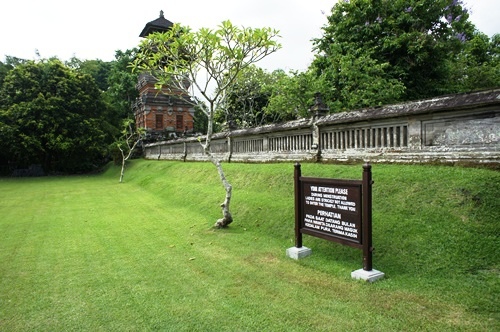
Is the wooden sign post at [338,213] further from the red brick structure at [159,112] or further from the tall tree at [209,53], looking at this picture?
the red brick structure at [159,112]

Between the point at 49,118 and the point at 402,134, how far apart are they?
2448 cm

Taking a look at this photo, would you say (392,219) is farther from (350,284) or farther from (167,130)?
(167,130)

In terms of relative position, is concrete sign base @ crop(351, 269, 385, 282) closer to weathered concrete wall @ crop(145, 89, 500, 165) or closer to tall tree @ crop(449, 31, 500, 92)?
weathered concrete wall @ crop(145, 89, 500, 165)

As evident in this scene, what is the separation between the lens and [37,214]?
29.5 ft

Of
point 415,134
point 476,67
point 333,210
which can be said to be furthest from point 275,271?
point 476,67

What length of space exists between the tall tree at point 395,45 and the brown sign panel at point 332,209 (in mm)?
9701

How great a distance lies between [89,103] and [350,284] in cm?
2688

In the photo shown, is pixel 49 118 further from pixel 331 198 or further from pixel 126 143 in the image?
pixel 331 198

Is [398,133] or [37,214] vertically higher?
[398,133]

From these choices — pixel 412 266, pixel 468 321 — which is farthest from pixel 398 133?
pixel 468 321

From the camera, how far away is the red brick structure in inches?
1091

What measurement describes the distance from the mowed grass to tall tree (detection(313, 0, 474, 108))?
338 inches

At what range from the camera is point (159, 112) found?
28359 millimetres

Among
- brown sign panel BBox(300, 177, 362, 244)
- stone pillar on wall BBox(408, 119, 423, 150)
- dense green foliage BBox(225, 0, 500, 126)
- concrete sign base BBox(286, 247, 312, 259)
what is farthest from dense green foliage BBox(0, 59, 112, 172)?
stone pillar on wall BBox(408, 119, 423, 150)
